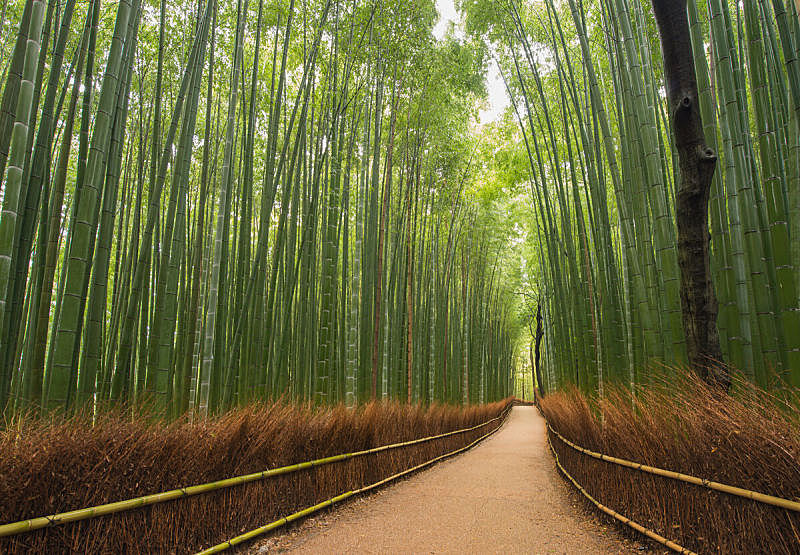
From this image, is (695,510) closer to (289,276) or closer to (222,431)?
(222,431)

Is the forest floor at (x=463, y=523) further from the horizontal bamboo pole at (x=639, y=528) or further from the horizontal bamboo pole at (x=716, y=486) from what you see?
the horizontal bamboo pole at (x=716, y=486)

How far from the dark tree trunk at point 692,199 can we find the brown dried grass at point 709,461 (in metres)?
0.13

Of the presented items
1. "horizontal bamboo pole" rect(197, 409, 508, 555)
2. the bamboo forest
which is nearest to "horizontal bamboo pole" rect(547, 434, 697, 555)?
the bamboo forest

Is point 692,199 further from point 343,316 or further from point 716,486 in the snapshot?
point 343,316

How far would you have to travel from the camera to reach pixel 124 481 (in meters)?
1.46

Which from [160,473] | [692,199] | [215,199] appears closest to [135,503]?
[160,473]

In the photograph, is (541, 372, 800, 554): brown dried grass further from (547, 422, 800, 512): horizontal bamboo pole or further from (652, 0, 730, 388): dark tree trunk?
(652, 0, 730, 388): dark tree trunk

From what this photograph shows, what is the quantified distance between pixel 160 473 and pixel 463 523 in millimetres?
1539

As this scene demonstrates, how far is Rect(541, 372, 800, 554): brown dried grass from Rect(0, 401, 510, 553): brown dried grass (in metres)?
1.58

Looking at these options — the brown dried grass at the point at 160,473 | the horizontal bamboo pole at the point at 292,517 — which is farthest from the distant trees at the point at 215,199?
the horizontal bamboo pole at the point at 292,517

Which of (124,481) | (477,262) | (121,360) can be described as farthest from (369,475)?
(477,262)

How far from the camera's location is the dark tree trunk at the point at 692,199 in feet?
5.94

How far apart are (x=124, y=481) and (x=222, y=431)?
0.50 metres

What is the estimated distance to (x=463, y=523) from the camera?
2447 mm
